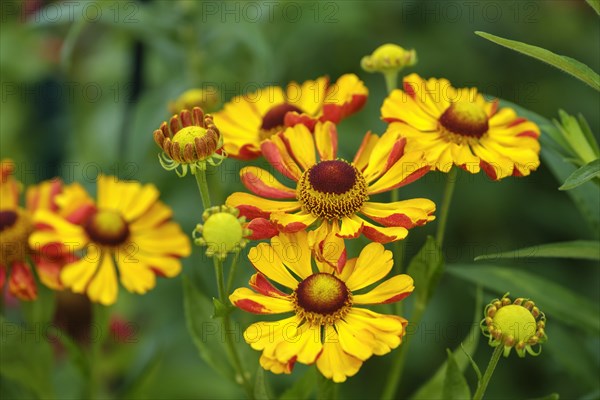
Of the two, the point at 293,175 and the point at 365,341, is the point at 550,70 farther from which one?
the point at 365,341

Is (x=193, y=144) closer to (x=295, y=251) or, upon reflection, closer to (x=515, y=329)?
(x=295, y=251)

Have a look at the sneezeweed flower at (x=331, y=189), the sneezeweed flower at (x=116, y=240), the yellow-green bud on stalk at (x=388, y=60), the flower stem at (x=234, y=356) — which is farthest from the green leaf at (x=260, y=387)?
the yellow-green bud on stalk at (x=388, y=60)

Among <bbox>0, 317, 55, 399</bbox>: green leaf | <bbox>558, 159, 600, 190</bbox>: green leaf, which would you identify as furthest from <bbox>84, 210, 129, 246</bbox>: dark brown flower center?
<bbox>558, 159, 600, 190</bbox>: green leaf

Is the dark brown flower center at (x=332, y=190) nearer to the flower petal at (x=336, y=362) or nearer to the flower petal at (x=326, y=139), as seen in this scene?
the flower petal at (x=326, y=139)

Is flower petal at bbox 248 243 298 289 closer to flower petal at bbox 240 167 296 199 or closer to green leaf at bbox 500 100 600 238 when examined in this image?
flower petal at bbox 240 167 296 199

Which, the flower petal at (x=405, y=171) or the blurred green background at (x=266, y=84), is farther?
the blurred green background at (x=266, y=84)
